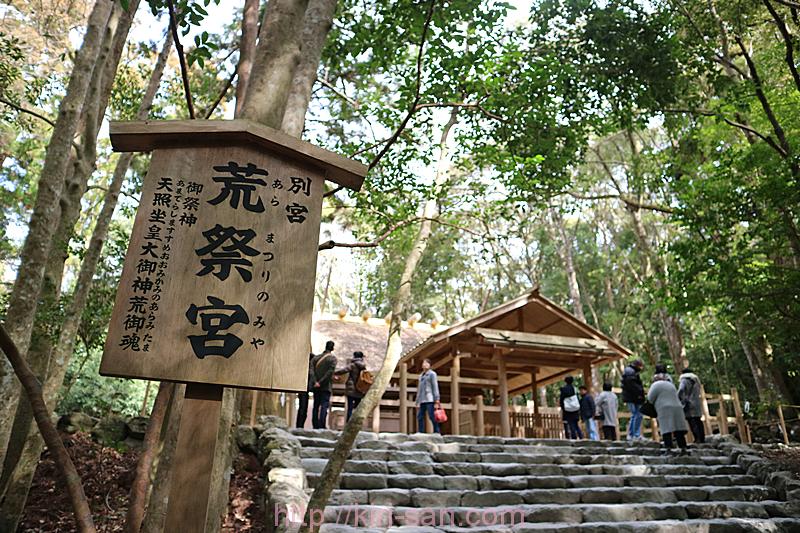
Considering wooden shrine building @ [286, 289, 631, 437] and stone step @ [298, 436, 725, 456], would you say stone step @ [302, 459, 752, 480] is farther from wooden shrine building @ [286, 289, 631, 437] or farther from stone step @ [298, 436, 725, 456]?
wooden shrine building @ [286, 289, 631, 437]

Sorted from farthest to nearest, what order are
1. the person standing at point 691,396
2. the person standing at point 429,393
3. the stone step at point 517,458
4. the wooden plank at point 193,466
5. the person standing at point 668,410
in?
the person standing at point 429,393 → the person standing at point 691,396 → the person standing at point 668,410 → the stone step at point 517,458 → the wooden plank at point 193,466

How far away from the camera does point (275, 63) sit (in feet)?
11.3

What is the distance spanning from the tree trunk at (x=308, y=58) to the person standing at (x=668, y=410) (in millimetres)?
8163

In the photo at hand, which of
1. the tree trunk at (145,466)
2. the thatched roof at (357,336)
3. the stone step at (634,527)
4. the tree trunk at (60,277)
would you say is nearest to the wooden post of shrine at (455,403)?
the thatched roof at (357,336)

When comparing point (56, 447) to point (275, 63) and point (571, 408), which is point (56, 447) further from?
point (571, 408)

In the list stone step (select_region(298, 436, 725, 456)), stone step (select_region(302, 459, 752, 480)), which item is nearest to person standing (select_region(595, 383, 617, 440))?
stone step (select_region(298, 436, 725, 456))

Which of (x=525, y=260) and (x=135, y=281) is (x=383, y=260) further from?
(x=135, y=281)

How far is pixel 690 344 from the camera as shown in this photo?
23438mm

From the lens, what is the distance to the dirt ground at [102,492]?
21.8 ft

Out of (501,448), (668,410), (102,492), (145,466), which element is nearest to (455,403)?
(501,448)

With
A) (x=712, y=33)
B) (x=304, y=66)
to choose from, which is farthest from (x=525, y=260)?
(x=304, y=66)

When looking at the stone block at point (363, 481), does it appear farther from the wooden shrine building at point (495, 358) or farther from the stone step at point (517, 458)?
the wooden shrine building at point (495, 358)

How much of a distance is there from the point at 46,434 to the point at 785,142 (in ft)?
39.1

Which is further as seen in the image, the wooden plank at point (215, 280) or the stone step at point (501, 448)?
the stone step at point (501, 448)
